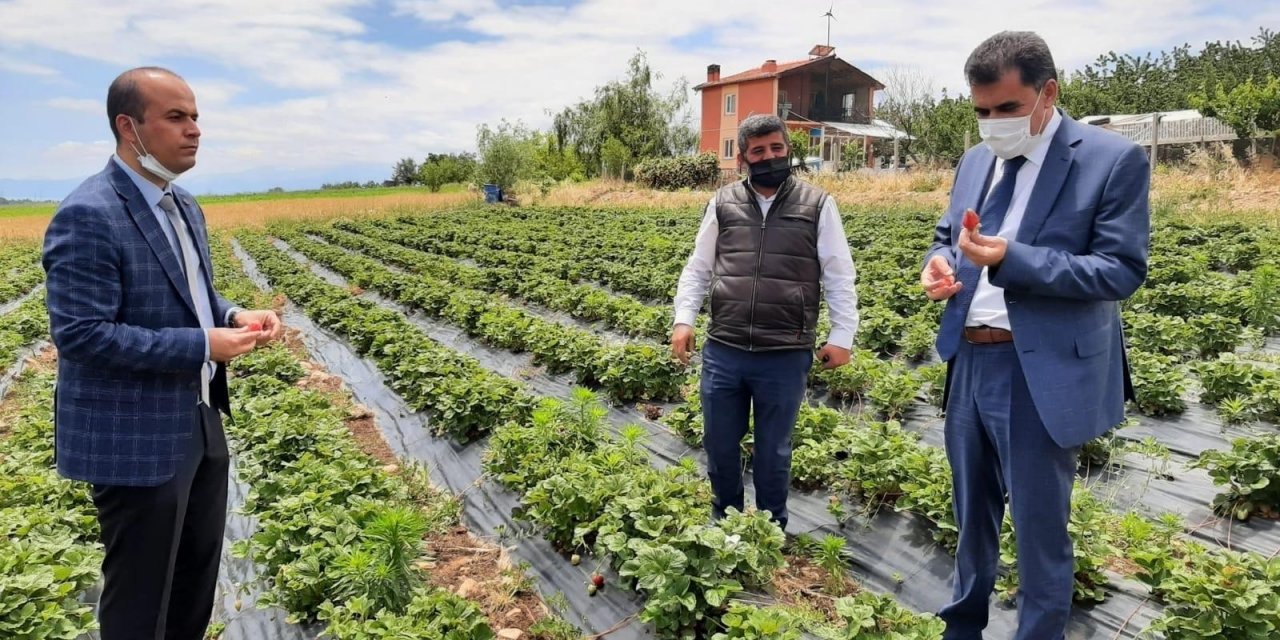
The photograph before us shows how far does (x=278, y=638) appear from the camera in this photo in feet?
10.8

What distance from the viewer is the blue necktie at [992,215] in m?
2.42

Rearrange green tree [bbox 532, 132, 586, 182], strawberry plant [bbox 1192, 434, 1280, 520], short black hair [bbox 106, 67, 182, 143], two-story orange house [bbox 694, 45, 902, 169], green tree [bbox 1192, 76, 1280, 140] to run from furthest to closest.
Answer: green tree [bbox 532, 132, 586, 182]
two-story orange house [bbox 694, 45, 902, 169]
green tree [bbox 1192, 76, 1280, 140]
strawberry plant [bbox 1192, 434, 1280, 520]
short black hair [bbox 106, 67, 182, 143]

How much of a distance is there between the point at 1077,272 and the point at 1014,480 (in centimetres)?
72

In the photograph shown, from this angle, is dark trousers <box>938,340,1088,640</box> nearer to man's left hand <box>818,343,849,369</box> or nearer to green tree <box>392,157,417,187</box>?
man's left hand <box>818,343,849,369</box>

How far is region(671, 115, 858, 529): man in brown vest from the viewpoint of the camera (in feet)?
10.9

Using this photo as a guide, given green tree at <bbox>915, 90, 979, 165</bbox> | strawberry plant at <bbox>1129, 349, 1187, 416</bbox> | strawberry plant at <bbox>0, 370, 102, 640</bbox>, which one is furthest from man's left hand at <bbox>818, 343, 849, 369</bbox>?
green tree at <bbox>915, 90, 979, 165</bbox>

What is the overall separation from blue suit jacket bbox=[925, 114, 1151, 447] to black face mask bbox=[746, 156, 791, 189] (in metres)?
1.25

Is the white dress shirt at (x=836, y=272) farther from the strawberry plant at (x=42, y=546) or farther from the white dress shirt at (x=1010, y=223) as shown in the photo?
the strawberry plant at (x=42, y=546)

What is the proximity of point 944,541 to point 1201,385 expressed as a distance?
316cm

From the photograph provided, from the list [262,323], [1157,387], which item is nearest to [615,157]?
[1157,387]

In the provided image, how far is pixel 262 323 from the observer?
2.70 m

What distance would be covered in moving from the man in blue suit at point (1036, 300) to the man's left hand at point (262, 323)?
241cm

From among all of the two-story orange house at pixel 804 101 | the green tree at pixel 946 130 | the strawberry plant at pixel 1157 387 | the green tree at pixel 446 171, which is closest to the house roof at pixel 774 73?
the two-story orange house at pixel 804 101

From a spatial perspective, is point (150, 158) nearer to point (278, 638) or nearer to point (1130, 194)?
point (278, 638)
